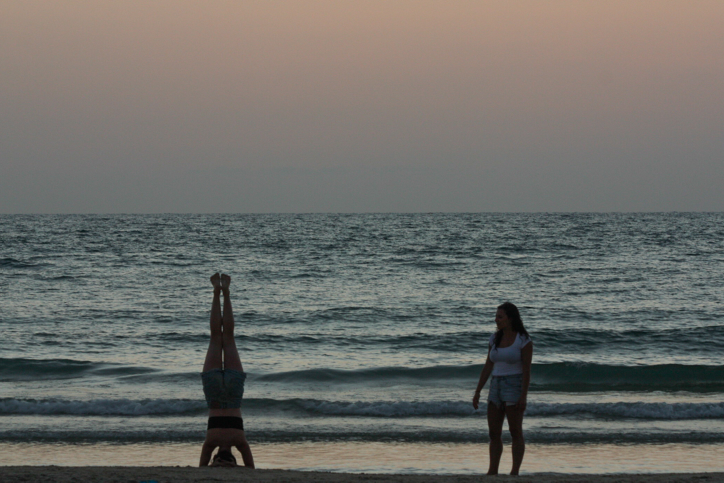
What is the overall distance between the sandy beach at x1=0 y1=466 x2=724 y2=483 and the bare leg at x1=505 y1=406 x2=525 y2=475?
37cm

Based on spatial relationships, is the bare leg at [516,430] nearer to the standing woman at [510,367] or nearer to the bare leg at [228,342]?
the standing woman at [510,367]

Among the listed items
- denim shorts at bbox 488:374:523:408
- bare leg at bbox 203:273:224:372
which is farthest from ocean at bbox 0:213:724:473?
bare leg at bbox 203:273:224:372

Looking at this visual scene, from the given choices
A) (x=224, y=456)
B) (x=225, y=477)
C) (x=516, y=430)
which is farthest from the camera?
(x=516, y=430)

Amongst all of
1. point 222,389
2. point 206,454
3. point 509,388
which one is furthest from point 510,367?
point 206,454

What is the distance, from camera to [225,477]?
5.96 m

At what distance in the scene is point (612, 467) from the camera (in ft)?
26.3

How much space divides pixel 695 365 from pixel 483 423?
21.7ft

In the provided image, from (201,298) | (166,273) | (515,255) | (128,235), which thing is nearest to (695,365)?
(201,298)

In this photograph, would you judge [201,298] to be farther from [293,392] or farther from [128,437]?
[128,437]

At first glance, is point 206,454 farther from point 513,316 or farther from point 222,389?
point 513,316

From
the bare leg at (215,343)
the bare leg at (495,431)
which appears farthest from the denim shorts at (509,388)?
the bare leg at (215,343)

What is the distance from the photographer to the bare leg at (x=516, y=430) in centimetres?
662

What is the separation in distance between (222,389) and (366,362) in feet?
27.4

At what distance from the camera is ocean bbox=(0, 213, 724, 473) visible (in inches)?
353
